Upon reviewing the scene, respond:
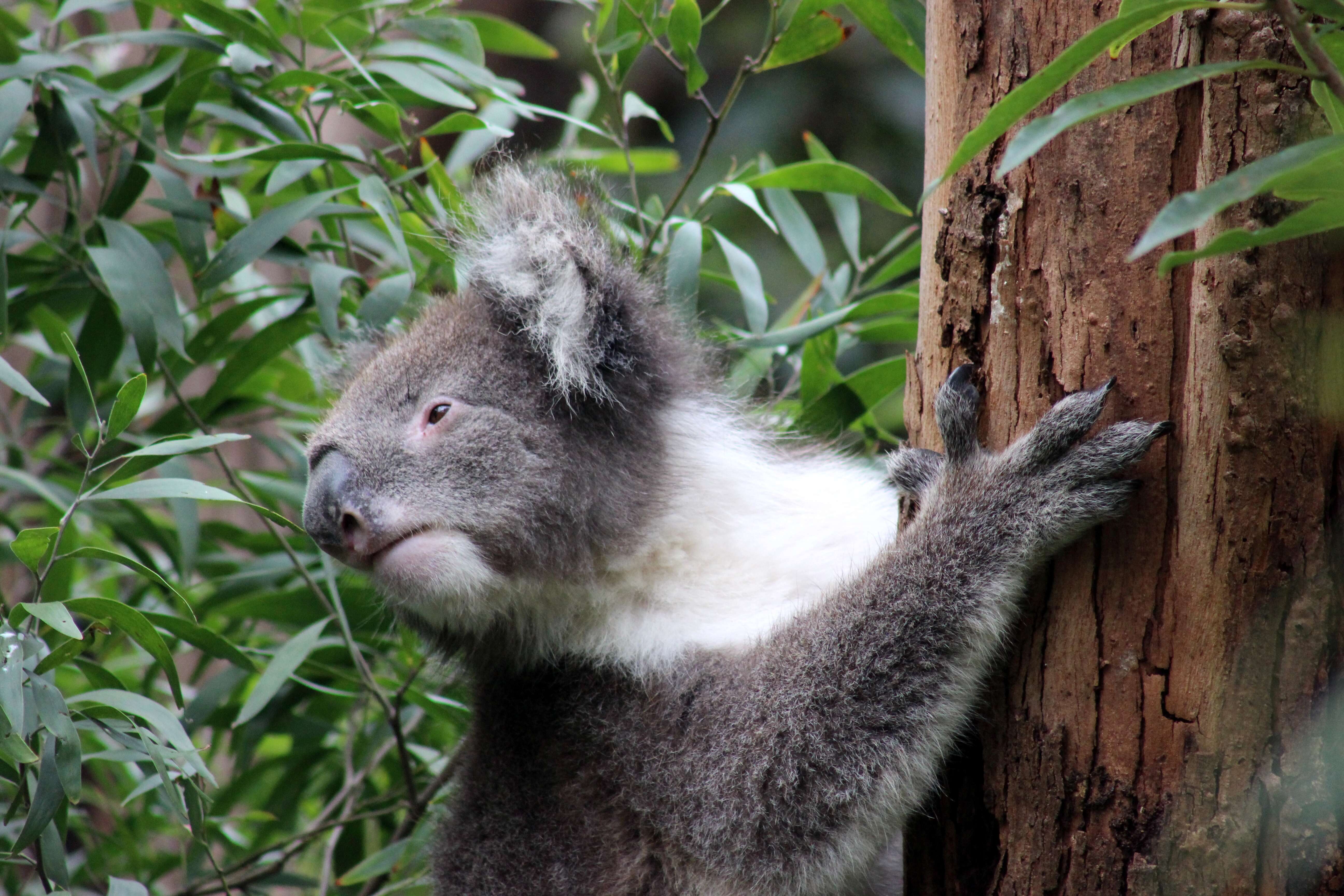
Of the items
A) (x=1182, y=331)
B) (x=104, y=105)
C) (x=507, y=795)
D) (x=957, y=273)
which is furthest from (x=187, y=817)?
(x=104, y=105)

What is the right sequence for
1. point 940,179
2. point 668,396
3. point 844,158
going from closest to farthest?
point 940,179
point 668,396
point 844,158

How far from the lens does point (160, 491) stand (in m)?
1.92

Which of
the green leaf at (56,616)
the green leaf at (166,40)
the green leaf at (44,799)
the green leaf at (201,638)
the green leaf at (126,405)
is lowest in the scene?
the green leaf at (44,799)

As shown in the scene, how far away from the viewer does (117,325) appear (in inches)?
115

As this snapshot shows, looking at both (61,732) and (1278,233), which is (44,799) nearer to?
(61,732)

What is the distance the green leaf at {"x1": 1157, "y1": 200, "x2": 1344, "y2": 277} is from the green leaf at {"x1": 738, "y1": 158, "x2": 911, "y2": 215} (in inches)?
54.1

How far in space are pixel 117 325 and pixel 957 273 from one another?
2164 millimetres

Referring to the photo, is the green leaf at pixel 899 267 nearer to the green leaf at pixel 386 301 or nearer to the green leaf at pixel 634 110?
the green leaf at pixel 634 110

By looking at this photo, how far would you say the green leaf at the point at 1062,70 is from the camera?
118 centimetres

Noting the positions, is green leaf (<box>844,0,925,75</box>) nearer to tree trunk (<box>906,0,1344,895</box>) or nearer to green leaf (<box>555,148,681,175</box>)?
tree trunk (<box>906,0,1344,895</box>)

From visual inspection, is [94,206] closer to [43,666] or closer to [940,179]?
[43,666]

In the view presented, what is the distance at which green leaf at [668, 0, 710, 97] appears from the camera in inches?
96.3

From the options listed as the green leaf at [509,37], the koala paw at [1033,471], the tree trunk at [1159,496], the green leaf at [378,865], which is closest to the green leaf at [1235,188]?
the tree trunk at [1159,496]

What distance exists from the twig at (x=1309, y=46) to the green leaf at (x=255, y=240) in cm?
194
